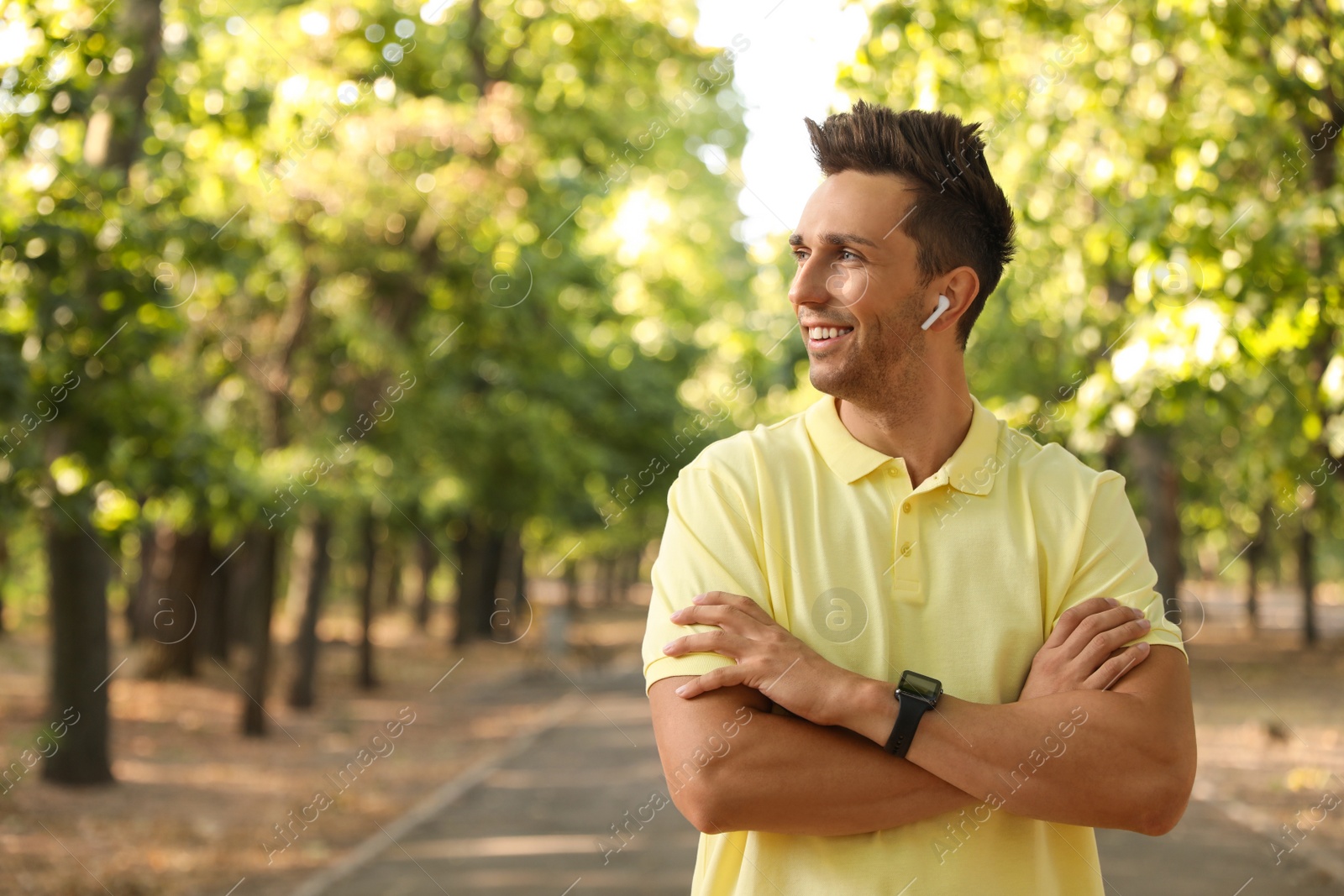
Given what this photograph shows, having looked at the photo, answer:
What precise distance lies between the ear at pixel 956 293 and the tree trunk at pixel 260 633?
49.8ft

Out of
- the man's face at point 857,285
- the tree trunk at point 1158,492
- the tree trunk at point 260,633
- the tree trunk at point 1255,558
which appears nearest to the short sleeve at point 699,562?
the man's face at point 857,285

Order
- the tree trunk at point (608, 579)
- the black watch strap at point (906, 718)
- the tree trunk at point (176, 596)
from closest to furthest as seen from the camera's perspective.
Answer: the black watch strap at point (906, 718) < the tree trunk at point (176, 596) < the tree trunk at point (608, 579)

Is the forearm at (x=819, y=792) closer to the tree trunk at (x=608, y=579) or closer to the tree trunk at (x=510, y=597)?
the tree trunk at (x=510, y=597)

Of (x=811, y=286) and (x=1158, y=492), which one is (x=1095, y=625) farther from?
(x=1158, y=492)

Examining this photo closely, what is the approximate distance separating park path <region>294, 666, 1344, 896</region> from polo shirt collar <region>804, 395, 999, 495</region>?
689cm

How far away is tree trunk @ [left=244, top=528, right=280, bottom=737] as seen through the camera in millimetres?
16797

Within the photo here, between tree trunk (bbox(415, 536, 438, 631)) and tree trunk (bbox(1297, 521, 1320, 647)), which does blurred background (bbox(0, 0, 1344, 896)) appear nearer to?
tree trunk (bbox(1297, 521, 1320, 647))

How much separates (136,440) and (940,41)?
6047 millimetres

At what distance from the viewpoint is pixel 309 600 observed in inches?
735

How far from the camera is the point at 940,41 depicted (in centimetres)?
757

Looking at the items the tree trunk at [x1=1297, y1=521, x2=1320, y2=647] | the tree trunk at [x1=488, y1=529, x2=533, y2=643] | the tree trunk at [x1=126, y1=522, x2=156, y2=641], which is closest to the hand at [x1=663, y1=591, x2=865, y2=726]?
the tree trunk at [x1=126, y1=522, x2=156, y2=641]

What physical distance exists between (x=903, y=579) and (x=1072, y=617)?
13.1 inches

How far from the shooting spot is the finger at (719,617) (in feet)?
8.07

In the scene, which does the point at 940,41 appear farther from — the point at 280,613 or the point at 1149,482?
the point at 280,613
